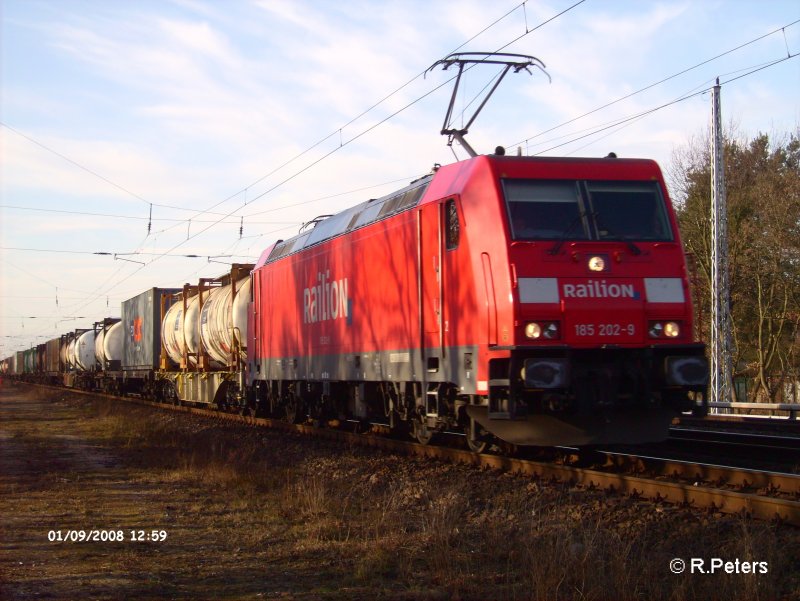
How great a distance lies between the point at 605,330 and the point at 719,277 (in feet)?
52.6

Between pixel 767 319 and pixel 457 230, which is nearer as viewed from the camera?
pixel 457 230

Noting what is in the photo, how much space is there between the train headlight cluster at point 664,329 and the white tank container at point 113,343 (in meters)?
36.7

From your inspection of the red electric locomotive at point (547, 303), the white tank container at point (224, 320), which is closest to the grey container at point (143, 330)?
the white tank container at point (224, 320)

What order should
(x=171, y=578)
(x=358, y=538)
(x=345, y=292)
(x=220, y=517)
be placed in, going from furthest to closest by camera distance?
1. (x=345, y=292)
2. (x=220, y=517)
3. (x=358, y=538)
4. (x=171, y=578)

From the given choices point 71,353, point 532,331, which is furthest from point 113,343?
point 532,331

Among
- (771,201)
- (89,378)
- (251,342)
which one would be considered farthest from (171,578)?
(89,378)

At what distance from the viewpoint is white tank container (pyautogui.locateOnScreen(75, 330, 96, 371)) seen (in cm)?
5181

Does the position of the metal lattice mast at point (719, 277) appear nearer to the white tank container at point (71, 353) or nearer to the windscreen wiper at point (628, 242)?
the windscreen wiper at point (628, 242)

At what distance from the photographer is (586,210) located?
10.9 meters

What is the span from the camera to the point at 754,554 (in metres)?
6.63

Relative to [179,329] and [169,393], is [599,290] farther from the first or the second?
[169,393]

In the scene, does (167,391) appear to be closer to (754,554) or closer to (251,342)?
(251,342)

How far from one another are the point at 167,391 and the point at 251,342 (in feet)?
42.0

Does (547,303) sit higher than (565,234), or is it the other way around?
(565,234)
